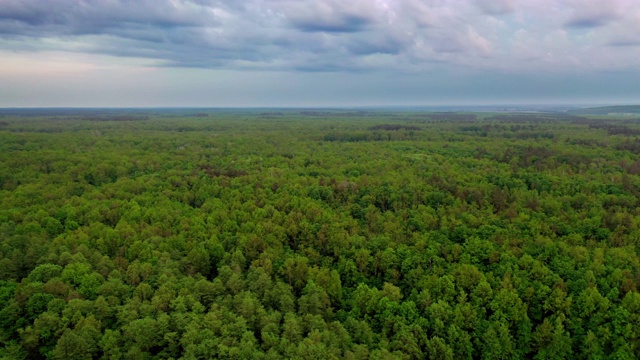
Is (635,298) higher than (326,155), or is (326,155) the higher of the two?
(326,155)

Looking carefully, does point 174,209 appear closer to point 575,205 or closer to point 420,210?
point 420,210

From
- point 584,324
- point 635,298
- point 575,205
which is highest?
point 575,205

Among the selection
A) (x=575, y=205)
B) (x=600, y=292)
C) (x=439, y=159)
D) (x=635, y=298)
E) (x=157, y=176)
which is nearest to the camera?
(x=635, y=298)

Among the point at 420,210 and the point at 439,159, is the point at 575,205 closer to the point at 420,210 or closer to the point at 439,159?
the point at 420,210

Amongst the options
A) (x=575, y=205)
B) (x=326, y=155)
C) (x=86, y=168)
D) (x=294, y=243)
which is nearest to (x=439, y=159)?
(x=326, y=155)

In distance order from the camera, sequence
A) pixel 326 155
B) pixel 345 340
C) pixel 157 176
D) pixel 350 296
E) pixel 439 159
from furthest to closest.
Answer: pixel 326 155 < pixel 439 159 < pixel 157 176 < pixel 350 296 < pixel 345 340

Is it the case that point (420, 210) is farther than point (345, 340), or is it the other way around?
point (420, 210)
